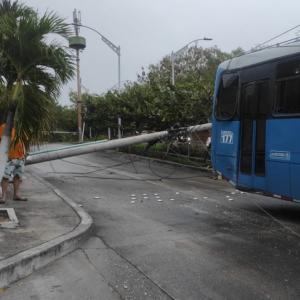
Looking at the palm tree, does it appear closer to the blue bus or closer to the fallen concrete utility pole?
the blue bus

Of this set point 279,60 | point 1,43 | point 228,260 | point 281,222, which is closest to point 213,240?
point 228,260

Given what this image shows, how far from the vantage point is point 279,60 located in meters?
10.3

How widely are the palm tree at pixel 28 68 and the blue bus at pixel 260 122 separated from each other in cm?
380

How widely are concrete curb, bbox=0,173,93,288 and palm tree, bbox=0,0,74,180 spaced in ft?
6.23

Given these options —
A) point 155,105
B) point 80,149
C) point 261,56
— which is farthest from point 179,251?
point 155,105

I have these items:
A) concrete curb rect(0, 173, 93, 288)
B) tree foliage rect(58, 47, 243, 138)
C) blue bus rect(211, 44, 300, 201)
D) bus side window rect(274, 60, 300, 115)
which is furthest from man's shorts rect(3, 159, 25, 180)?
tree foliage rect(58, 47, 243, 138)

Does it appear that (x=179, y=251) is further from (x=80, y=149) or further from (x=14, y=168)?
(x=80, y=149)

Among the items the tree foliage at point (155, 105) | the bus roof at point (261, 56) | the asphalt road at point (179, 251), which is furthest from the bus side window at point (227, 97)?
the tree foliage at point (155, 105)

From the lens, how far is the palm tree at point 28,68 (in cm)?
883

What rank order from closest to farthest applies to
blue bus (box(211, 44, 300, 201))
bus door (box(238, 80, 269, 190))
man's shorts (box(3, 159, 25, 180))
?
1. blue bus (box(211, 44, 300, 201))
2. bus door (box(238, 80, 269, 190))
3. man's shorts (box(3, 159, 25, 180))

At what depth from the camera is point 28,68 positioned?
9055 mm

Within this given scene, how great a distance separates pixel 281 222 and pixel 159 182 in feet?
24.2

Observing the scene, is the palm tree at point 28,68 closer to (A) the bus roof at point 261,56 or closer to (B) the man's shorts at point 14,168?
(B) the man's shorts at point 14,168

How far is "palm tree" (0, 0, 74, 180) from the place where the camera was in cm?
883
